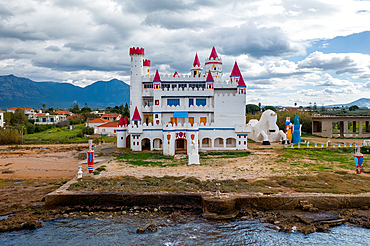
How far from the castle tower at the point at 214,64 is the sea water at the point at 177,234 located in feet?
102

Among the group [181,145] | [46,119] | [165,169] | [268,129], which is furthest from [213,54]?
[46,119]

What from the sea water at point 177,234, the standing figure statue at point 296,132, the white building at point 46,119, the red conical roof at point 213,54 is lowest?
the sea water at point 177,234

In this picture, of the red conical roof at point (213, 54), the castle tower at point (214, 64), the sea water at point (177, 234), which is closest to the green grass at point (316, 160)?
the sea water at point (177, 234)

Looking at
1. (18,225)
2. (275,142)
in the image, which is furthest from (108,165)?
(275,142)

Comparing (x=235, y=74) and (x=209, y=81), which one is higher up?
(x=235, y=74)

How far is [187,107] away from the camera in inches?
1487

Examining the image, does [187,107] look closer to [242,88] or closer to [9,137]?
[242,88]

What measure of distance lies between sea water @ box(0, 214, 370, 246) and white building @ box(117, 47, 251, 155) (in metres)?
19.9

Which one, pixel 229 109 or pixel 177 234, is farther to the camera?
pixel 229 109

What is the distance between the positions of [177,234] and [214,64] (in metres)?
33.5

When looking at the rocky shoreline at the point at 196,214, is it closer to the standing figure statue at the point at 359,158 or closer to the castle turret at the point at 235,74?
the standing figure statue at the point at 359,158

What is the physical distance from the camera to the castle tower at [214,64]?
140 feet

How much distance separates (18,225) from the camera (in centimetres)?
1421

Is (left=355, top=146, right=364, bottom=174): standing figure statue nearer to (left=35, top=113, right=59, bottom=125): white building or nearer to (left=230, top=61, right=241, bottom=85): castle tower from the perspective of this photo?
(left=230, top=61, right=241, bottom=85): castle tower
